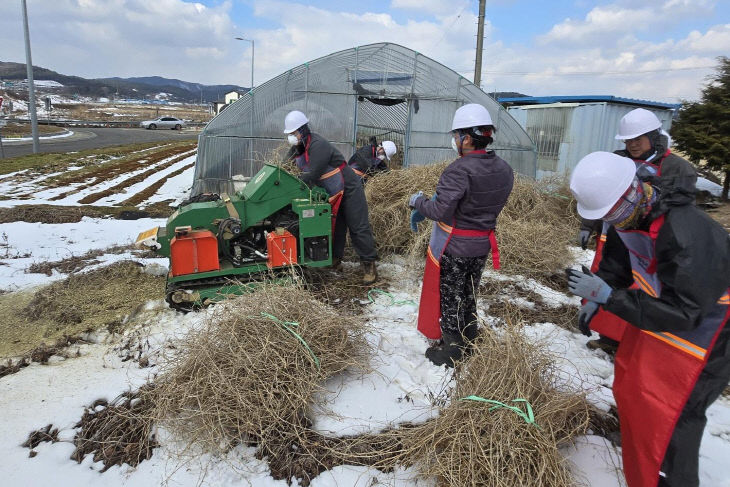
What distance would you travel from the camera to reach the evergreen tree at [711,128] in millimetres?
10500

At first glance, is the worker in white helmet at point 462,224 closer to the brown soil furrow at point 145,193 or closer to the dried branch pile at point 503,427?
the dried branch pile at point 503,427

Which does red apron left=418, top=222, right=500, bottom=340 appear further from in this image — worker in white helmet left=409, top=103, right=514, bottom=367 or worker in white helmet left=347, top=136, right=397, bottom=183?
worker in white helmet left=347, top=136, right=397, bottom=183

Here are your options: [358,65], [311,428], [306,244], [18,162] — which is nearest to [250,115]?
[358,65]

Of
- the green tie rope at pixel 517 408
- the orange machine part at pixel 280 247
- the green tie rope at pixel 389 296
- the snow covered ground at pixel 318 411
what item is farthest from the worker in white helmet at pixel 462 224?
the orange machine part at pixel 280 247

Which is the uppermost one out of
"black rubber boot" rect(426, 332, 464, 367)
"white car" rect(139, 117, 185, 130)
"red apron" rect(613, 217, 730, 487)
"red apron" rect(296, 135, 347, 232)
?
"white car" rect(139, 117, 185, 130)

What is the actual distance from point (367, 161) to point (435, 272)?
3591 millimetres

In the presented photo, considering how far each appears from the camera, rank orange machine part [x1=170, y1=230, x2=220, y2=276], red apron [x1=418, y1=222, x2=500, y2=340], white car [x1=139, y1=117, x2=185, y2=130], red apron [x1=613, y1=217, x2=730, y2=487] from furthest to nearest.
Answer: white car [x1=139, y1=117, x2=185, y2=130], orange machine part [x1=170, y1=230, x2=220, y2=276], red apron [x1=418, y1=222, x2=500, y2=340], red apron [x1=613, y1=217, x2=730, y2=487]

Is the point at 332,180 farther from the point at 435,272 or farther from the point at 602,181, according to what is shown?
the point at 602,181

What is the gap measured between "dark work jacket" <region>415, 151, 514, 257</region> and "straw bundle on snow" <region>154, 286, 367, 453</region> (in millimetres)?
987

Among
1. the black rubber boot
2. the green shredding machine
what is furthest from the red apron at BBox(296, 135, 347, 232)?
the black rubber boot

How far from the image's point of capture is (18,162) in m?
14.0

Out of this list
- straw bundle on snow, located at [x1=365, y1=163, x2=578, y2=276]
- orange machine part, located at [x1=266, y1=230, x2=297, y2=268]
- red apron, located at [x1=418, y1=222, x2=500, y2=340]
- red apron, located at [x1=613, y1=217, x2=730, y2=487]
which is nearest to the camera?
red apron, located at [x1=613, y1=217, x2=730, y2=487]

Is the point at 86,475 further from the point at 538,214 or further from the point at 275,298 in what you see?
the point at 538,214

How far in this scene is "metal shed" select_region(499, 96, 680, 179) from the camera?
10797 mm
